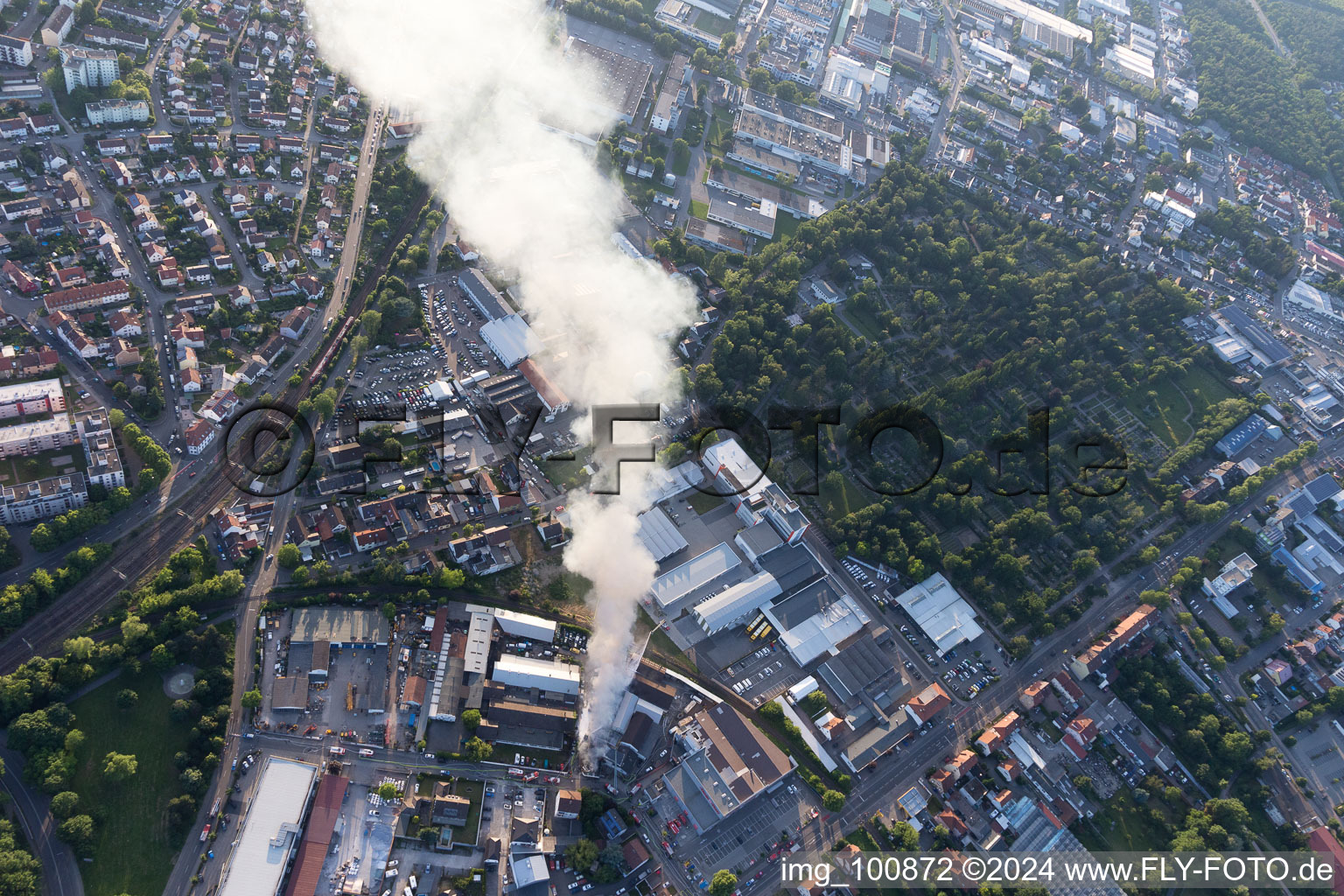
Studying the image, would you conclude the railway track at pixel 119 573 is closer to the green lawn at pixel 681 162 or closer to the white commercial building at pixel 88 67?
the white commercial building at pixel 88 67

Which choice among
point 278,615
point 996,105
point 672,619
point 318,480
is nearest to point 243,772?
point 278,615

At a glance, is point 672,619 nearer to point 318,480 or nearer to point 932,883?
point 932,883

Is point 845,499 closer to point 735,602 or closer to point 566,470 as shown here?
point 735,602

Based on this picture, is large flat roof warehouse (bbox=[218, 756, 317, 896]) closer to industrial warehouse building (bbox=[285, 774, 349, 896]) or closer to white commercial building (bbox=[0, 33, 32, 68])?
industrial warehouse building (bbox=[285, 774, 349, 896])

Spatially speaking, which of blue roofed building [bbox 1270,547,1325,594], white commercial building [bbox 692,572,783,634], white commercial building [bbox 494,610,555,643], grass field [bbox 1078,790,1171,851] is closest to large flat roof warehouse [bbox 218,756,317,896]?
white commercial building [bbox 494,610,555,643]

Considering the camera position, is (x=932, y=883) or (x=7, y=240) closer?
(x=932, y=883)

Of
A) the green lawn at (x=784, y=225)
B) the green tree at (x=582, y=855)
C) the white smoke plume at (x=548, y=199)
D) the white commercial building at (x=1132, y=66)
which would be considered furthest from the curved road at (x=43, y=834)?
the white commercial building at (x=1132, y=66)
